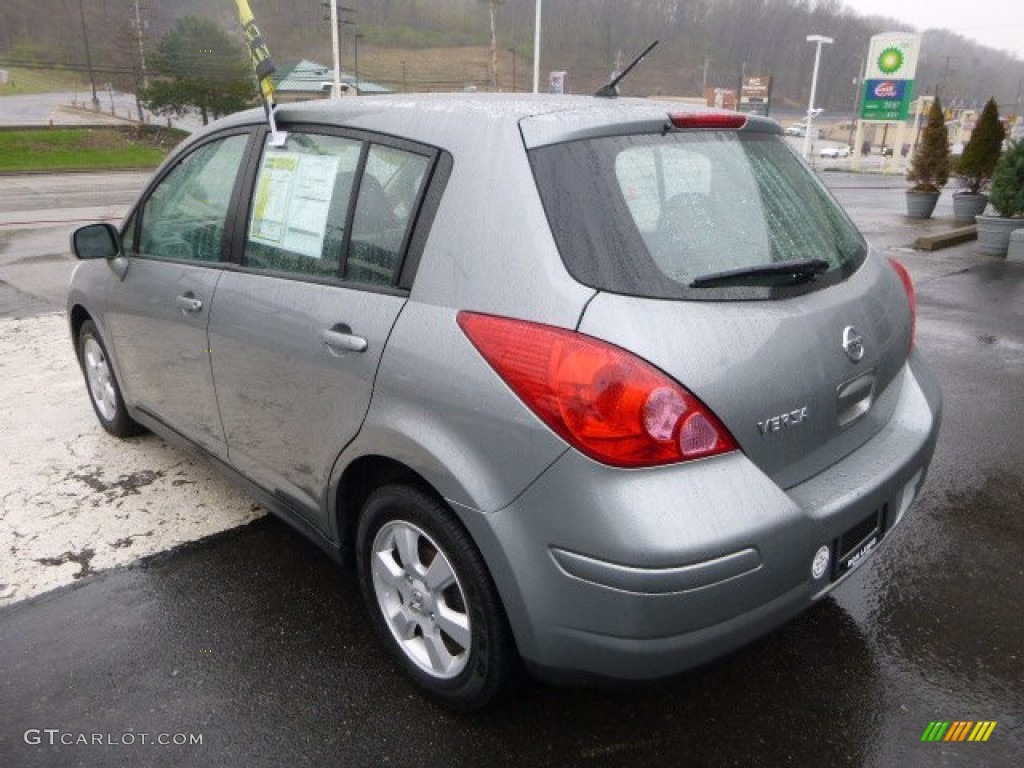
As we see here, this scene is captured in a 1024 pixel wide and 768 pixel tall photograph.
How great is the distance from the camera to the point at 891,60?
36156mm

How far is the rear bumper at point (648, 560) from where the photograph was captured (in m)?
1.79

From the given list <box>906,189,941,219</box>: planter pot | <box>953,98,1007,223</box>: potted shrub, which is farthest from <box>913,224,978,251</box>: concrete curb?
<box>906,189,941,219</box>: planter pot

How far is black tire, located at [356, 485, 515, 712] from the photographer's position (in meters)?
2.08

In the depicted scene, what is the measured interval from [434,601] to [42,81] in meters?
108

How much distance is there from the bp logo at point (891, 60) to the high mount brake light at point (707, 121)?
130 feet

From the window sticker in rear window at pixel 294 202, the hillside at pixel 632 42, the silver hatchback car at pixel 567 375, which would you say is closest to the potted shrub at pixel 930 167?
the silver hatchback car at pixel 567 375

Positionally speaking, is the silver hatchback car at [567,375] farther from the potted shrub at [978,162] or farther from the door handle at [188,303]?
the potted shrub at [978,162]

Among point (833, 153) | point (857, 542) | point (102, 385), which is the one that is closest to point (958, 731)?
point (857, 542)

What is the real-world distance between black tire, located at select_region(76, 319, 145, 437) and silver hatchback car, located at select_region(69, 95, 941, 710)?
64.7 inches

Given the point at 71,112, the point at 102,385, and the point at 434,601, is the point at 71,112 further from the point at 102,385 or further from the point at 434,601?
the point at 434,601

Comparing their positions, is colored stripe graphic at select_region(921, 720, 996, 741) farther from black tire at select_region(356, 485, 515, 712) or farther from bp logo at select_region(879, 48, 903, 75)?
bp logo at select_region(879, 48, 903, 75)

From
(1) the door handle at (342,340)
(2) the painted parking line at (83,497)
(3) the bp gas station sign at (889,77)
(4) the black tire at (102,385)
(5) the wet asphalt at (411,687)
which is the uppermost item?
(3) the bp gas station sign at (889,77)

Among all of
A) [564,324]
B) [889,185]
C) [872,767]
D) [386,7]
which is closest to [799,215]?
[564,324]

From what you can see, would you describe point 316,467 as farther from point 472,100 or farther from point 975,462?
point 975,462
